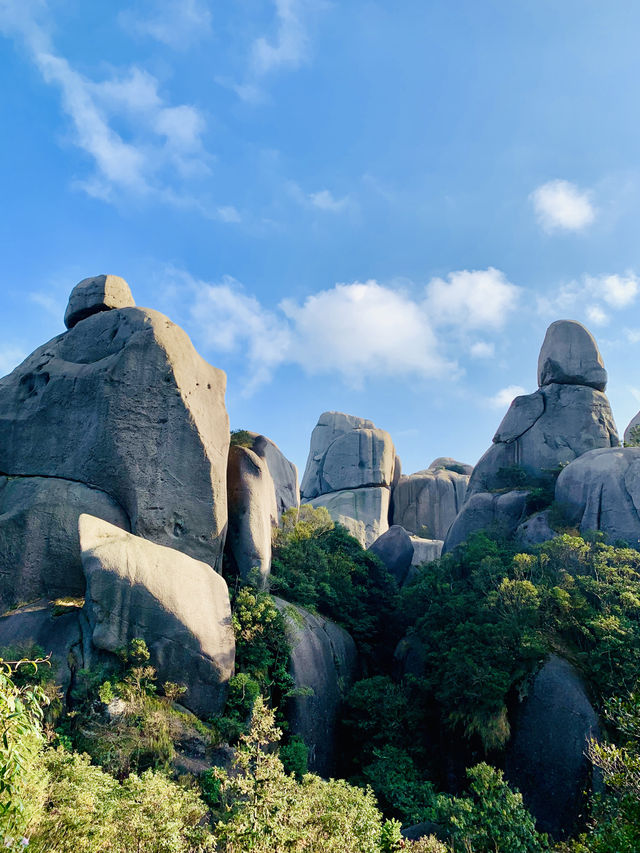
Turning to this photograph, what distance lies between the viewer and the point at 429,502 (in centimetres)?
3994

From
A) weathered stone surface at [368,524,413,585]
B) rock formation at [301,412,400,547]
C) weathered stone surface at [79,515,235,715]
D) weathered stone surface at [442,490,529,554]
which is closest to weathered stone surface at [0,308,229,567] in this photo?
weathered stone surface at [79,515,235,715]

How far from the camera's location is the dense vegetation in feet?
23.9

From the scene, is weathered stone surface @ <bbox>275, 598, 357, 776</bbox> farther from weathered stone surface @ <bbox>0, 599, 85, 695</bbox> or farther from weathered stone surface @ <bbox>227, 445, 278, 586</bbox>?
weathered stone surface @ <bbox>0, 599, 85, 695</bbox>

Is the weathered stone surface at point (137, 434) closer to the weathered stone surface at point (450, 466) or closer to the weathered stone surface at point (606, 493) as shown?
the weathered stone surface at point (606, 493)

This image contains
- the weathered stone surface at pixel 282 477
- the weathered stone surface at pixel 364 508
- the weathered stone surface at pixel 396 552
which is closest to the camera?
the weathered stone surface at pixel 396 552

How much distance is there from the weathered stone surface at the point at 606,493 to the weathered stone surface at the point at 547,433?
11.0ft

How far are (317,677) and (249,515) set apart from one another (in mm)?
5678

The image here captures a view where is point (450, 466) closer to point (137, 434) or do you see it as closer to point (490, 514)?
point (490, 514)

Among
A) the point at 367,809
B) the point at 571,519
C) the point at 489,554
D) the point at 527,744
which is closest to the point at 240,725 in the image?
the point at 367,809

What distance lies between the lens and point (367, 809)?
26.2ft

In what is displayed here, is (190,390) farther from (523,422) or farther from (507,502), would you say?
(523,422)

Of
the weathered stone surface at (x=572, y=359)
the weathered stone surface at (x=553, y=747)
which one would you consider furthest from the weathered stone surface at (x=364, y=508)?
the weathered stone surface at (x=553, y=747)

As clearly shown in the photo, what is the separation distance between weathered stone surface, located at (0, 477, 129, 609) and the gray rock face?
26900mm

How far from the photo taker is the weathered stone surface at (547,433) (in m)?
29.3
